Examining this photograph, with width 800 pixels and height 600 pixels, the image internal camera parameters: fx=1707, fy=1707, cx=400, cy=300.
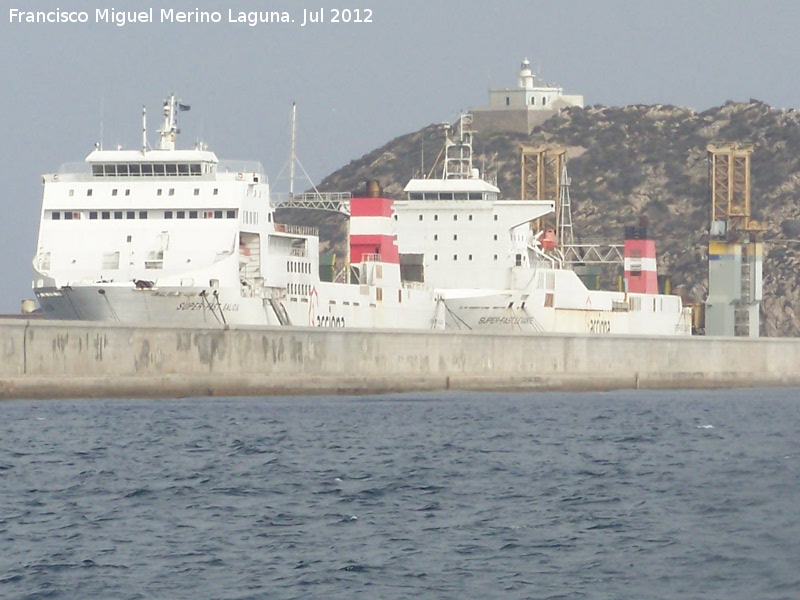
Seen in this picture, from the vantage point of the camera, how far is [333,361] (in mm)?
45281

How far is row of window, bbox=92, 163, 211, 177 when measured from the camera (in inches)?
1837

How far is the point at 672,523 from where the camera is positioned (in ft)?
63.4

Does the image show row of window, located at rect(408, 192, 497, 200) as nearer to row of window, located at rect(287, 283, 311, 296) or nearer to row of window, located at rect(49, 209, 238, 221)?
row of window, located at rect(287, 283, 311, 296)

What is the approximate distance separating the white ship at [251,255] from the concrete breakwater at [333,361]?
7.74 feet

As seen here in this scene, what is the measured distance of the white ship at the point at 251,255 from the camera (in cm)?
4494

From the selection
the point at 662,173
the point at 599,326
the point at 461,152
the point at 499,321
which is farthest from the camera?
the point at 662,173

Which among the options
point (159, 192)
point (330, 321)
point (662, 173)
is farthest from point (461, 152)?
point (662, 173)

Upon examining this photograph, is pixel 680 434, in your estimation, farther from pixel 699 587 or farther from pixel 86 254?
pixel 86 254

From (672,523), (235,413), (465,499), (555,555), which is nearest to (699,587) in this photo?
(555,555)

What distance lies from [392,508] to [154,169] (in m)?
27.3

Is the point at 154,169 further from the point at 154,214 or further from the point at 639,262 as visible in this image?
the point at 639,262

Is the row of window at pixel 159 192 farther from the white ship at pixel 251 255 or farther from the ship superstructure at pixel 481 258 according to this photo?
the ship superstructure at pixel 481 258

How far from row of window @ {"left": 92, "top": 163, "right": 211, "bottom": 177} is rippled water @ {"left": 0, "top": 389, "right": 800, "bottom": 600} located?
42.3ft

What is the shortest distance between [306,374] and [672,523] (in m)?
25.7
